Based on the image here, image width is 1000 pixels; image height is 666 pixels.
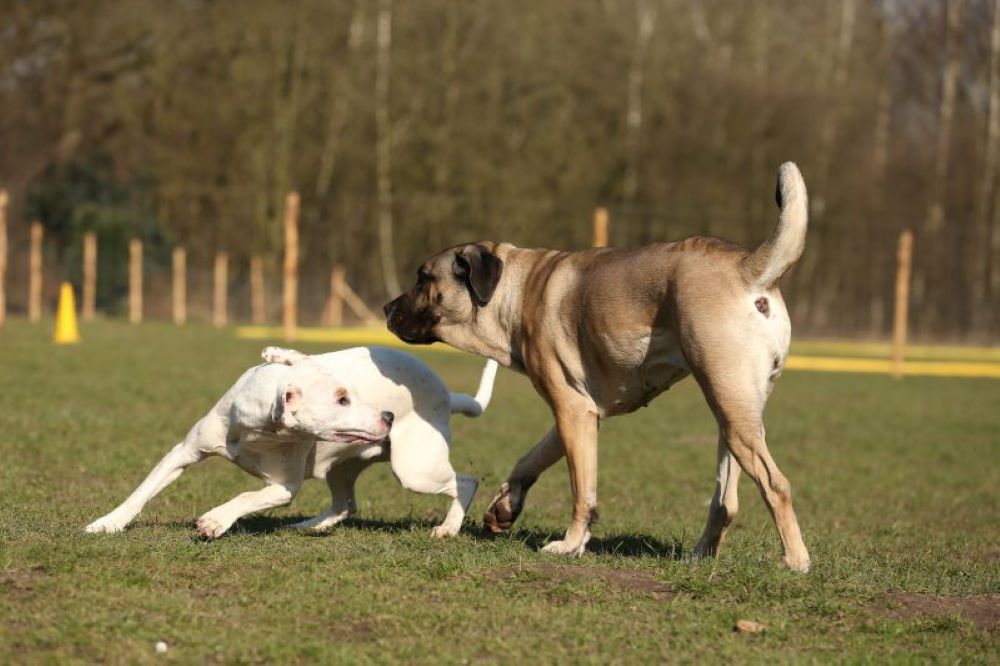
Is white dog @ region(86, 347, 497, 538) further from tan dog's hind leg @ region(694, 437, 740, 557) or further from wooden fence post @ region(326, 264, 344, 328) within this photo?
wooden fence post @ region(326, 264, 344, 328)

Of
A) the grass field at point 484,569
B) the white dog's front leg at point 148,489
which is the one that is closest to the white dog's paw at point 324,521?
the grass field at point 484,569

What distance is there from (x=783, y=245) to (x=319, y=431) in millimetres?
2416

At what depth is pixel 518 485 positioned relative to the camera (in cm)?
797

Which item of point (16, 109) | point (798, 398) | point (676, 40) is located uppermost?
point (676, 40)

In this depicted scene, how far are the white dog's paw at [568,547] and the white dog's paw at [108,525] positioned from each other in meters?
2.14

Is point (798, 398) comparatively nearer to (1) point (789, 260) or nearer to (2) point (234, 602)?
(1) point (789, 260)

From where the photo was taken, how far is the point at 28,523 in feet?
25.1

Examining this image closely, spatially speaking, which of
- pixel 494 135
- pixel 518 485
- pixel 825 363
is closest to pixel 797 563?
pixel 518 485

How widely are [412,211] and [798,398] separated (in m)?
18.6

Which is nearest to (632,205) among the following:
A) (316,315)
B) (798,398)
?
(316,315)

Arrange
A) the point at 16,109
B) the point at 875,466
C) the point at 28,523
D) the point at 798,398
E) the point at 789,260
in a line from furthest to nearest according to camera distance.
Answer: the point at 16,109, the point at 798,398, the point at 875,466, the point at 28,523, the point at 789,260

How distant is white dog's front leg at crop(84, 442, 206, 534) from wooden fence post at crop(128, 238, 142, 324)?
28485mm

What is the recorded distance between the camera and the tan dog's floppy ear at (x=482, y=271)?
7.97 metres

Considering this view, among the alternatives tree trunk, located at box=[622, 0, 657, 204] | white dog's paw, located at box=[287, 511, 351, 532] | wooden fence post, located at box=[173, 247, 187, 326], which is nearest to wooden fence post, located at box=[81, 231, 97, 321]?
wooden fence post, located at box=[173, 247, 187, 326]
